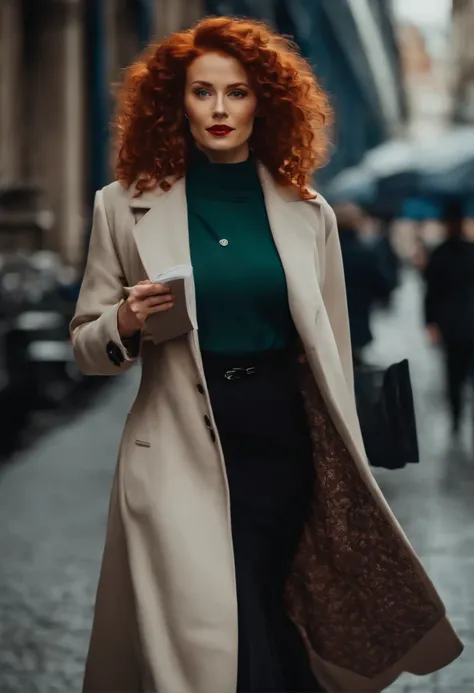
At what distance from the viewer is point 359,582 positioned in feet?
12.7

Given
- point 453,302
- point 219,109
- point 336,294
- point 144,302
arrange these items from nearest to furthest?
1. point 144,302
2. point 219,109
3. point 336,294
4. point 453,302

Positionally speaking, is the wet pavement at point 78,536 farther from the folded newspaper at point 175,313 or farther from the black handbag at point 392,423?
the folded newspaper at point 175,313

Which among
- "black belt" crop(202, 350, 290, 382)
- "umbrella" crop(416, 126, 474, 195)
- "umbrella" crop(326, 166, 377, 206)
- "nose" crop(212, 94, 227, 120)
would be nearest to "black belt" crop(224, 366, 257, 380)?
"black belt" crop(202, 350, 290, 382)

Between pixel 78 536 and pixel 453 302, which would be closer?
pixel 78 536

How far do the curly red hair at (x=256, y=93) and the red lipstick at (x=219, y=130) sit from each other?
0.12 meters

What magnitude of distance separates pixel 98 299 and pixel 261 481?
602 mm

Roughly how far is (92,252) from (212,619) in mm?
928

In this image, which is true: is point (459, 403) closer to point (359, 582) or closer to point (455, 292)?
point (455, 292)

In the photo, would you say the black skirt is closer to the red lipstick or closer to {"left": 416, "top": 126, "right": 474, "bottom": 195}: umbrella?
the red lipstick

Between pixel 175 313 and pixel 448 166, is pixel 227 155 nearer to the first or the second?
pixel 175 313

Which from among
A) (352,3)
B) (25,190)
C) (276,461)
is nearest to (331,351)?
(276,461)

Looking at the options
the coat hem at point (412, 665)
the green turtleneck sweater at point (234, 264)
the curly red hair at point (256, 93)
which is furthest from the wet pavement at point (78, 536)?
the curly red hair at point (256, 93)

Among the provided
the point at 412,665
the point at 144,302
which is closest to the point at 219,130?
the point at 144,302

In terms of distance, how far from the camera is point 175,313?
340 centimetres
